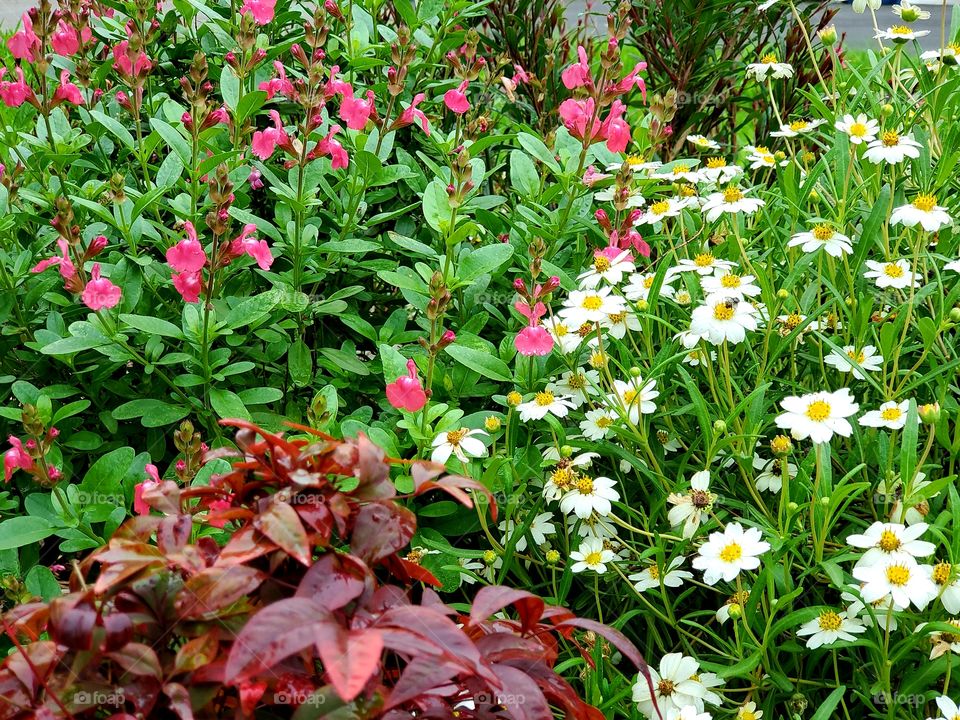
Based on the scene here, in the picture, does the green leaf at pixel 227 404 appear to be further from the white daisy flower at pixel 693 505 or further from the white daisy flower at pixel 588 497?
the white daisy flower at pixel 693 505

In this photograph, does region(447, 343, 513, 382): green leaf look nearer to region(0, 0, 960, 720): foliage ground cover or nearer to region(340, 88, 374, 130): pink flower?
region(0, 0, 960, 720): foliage ground cover

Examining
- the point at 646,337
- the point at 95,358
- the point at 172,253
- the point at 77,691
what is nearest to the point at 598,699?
the point at 646,337

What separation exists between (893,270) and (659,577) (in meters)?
0.75

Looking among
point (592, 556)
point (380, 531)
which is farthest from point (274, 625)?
point (592, 556)

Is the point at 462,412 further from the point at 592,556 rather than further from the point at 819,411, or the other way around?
the point at 819,411

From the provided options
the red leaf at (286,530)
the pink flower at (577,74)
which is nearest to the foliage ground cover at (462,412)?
the red leaf at (286,530)

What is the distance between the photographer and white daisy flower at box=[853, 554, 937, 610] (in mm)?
1372

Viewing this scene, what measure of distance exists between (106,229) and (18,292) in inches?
9.2

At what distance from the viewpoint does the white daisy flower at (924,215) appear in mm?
1690

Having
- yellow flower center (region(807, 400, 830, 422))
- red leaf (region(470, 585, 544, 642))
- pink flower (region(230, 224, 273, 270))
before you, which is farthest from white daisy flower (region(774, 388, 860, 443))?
pink flower (region(230, 224, 273, 270))

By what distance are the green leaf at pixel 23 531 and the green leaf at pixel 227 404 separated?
14.3 inches

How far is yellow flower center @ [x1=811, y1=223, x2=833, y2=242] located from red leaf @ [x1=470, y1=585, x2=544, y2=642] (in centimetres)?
94

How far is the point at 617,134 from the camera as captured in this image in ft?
6.76

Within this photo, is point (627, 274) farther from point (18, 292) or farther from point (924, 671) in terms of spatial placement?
point (18, 292)
